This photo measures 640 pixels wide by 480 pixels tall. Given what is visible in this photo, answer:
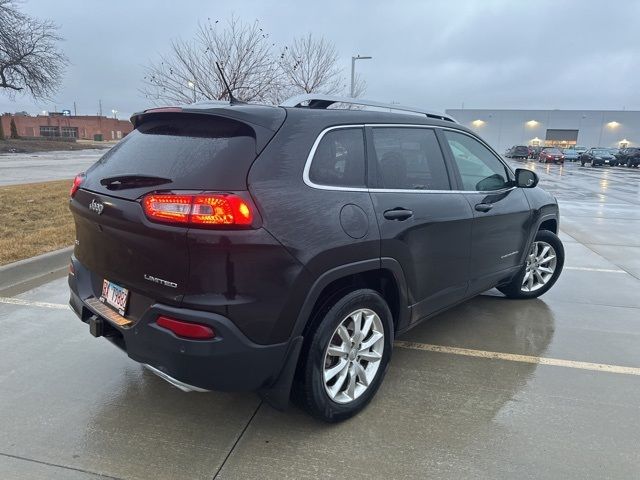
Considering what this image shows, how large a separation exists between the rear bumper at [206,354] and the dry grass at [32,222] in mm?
3966

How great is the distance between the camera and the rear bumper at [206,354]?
2314mm

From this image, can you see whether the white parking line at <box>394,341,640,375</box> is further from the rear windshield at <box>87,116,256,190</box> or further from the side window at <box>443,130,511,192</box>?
the rear windshield at <box>87,116,256,190</box>

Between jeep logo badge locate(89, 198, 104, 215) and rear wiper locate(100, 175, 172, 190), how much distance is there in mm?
105

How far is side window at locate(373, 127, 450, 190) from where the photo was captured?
10.2ft

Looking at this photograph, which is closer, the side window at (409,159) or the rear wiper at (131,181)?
the rear wiper at (131,181)

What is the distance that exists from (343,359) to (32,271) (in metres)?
4.33

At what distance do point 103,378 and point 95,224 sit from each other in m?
1.19

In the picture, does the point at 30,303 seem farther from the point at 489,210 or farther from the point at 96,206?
the point at 489,210

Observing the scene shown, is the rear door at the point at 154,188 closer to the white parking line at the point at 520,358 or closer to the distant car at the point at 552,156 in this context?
the white parking line at the point at 520,358

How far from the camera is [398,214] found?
302 centimetres

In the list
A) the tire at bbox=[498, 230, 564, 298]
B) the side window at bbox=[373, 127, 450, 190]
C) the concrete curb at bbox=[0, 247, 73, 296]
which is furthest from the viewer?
the concrete curb at bbox=[0, 247, 73, 296]

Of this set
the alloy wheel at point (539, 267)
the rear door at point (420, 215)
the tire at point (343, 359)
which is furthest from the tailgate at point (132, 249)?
the alloy wheel at point (539, 267)

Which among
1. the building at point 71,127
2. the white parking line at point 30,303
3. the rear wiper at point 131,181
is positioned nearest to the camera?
the rear wiper at point 131,181

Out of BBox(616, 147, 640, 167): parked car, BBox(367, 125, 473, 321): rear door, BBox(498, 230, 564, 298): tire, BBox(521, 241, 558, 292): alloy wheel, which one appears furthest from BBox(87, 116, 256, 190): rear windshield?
BBox(616, 147, 640, 167): parked car
